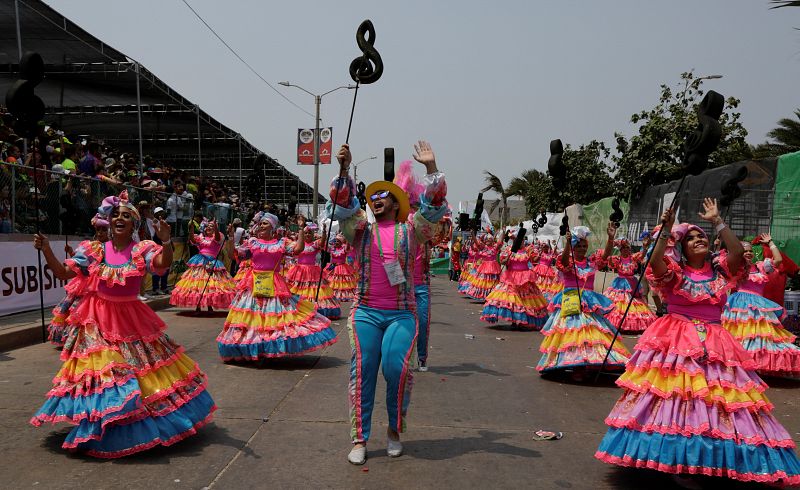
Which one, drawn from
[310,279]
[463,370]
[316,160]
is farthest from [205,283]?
[316,160]

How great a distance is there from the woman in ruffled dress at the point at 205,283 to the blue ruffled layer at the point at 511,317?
5.54 meters

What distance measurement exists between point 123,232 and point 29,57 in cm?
190

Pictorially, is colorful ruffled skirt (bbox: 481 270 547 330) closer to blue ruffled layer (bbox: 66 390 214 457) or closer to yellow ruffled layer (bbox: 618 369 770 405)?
yellow ruffled layer (bbox: 618 369 770 405)

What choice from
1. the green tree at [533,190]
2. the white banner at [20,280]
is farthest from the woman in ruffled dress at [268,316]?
the green tree at [533,190]

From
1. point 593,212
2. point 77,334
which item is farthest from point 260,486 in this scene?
point 593,212

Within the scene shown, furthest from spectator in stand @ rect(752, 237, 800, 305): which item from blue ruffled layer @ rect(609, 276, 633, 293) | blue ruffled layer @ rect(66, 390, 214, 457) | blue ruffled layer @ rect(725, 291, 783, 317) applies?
blue ruffled layer @ rect(66, 390, 214, 457)

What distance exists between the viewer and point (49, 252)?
18.0 feet

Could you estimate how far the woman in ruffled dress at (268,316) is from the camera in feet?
28.7

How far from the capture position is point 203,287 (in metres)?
14.8

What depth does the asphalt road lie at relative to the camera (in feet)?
15.4

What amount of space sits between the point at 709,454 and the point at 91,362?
4.18 meters

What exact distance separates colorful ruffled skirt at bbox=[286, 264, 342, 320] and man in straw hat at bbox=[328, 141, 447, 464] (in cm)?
903

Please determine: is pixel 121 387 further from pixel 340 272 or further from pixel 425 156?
pixel 340 272

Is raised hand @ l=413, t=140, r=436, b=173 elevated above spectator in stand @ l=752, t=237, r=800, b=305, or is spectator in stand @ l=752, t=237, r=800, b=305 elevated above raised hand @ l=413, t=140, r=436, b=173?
raised hand @ l=413, t=140, r=436, b=173
